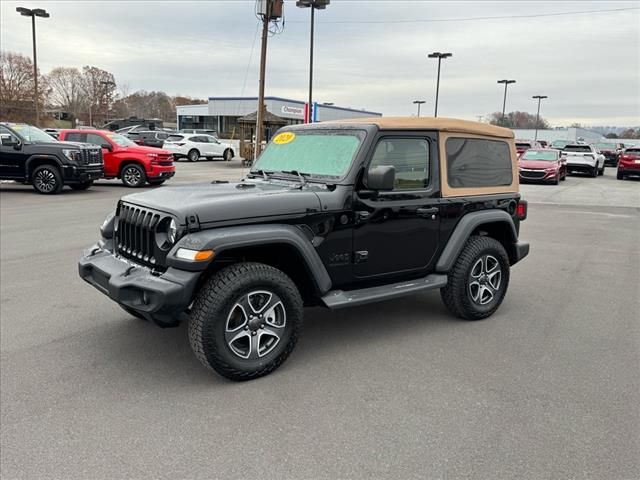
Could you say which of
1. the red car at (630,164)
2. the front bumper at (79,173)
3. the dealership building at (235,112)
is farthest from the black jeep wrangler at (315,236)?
the dealership building at (235,112)

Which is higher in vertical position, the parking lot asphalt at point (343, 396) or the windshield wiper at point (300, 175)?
the windshield wiper at point (300, 175)

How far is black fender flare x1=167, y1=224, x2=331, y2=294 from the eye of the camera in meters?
3.33

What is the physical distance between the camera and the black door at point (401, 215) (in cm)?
415

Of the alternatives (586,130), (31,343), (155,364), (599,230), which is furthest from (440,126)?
(586,130)

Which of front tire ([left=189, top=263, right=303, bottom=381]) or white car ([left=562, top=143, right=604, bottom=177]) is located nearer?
front tire ([left=189, top=263, right=303, bottom=381])

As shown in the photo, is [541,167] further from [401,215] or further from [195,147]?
[195,147]

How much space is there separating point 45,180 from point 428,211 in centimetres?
1261

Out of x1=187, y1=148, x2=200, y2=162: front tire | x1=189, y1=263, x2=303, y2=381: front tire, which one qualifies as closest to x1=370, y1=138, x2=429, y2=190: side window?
x1=189, y1=263, x2=303, y2=381: front tire

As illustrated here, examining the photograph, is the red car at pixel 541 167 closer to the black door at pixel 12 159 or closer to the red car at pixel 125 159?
the red car at pixel 125 159

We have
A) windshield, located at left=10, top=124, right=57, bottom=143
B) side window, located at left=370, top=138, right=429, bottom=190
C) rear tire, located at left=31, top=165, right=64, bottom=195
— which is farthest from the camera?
windshield, located at left=10, top=124, right=57, bottom=143

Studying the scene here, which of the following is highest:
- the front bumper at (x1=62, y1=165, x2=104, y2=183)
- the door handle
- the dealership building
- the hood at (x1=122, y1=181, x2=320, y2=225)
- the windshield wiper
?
the dealership building

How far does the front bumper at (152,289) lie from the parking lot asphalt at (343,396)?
→ 57 cm

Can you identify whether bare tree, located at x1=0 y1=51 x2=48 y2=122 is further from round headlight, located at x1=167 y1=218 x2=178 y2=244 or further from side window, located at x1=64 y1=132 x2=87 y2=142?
round headlight, located at x1=167 y1=218 x2=178 y2=244

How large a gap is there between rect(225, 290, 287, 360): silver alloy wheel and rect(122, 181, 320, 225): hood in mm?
568
